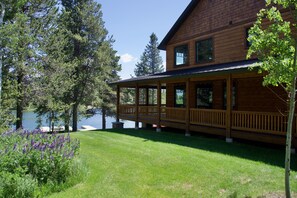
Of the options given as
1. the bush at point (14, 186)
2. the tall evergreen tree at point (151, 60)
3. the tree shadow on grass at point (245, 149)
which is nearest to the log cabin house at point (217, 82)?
the tree shadow on grass at point (245, 149)

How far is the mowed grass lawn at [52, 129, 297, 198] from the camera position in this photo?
568 cm

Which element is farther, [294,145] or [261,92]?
[261,92]

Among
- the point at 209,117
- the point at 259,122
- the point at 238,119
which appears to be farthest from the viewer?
the point at 209,117

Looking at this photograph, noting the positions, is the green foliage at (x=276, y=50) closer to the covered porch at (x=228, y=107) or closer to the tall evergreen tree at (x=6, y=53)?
the covered porch at (x=228, y=107)

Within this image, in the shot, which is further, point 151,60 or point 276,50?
point 151,60

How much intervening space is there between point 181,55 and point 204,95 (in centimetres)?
355

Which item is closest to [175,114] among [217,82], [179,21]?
[217,82]

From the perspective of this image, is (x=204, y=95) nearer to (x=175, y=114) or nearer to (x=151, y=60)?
(x=175, y=114)

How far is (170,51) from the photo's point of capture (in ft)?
61.9

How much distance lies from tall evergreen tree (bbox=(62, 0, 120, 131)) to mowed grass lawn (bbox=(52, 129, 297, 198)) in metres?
16.6

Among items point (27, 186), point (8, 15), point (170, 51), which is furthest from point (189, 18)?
point (27, 186)

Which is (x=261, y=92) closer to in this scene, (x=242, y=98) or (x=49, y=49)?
(x=242, y=98)

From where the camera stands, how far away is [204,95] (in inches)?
627

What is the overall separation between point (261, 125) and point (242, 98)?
10.9ft
